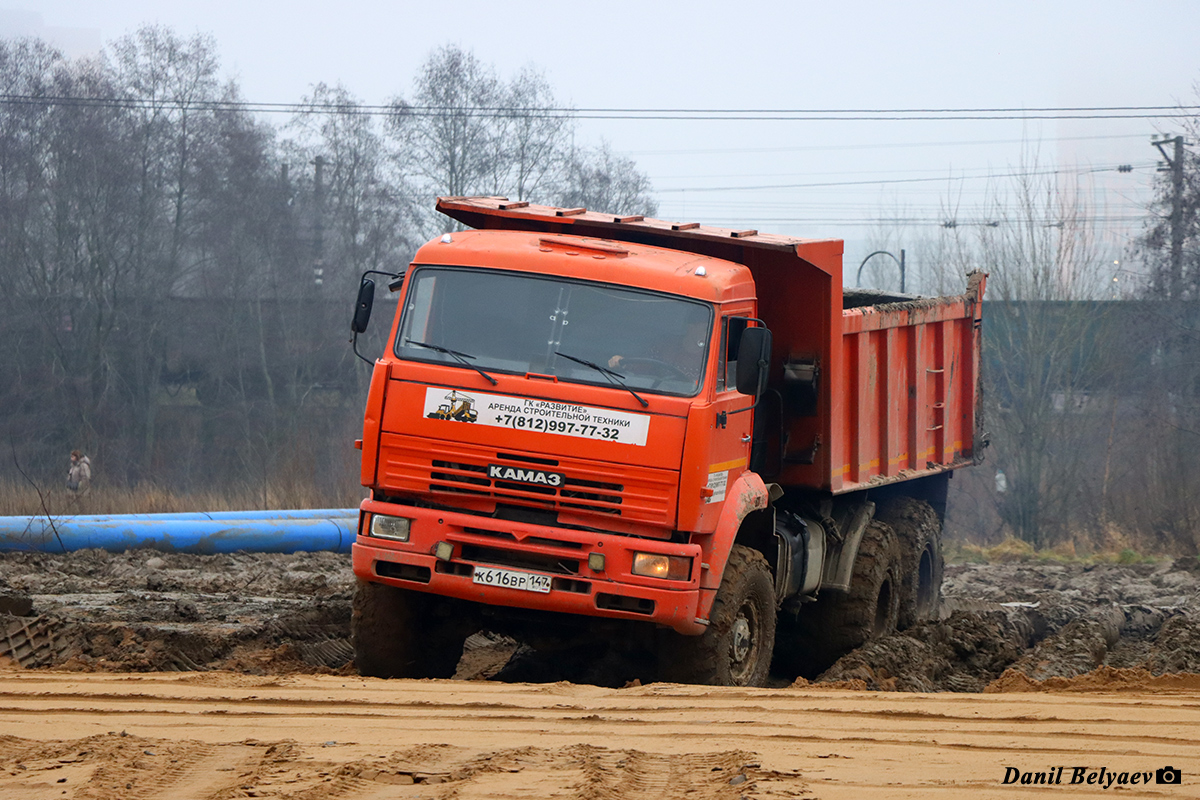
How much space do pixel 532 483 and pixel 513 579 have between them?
554 millimetres

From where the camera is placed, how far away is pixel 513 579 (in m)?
7.11

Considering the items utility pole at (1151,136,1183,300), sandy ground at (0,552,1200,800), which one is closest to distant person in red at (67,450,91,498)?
sandy ground at (0,552,1200,800)

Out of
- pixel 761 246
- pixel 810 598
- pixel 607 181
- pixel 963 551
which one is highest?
pixel 607 181

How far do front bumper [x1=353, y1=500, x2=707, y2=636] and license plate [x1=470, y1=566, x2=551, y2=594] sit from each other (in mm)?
25

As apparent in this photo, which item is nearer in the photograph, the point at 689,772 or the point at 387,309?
the point at 689,772

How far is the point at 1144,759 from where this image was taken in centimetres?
527

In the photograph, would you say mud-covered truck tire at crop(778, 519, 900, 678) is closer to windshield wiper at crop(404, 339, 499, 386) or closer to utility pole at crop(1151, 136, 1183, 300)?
windshield wiper at crop(404, 339, 499, 386)

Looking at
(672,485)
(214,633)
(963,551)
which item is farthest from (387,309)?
(672,485)

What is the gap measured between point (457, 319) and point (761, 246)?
7.49 feet

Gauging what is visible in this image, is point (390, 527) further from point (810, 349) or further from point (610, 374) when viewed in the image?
point (810, 349)

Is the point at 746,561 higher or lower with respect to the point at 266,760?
higher

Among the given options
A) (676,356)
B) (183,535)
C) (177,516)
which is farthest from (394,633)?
(177,516)

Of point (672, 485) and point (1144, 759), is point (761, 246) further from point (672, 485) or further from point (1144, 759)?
point (1144, 759)

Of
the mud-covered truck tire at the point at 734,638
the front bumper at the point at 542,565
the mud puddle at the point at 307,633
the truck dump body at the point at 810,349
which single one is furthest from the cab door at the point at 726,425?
the mud puddle at the point at 307,633
